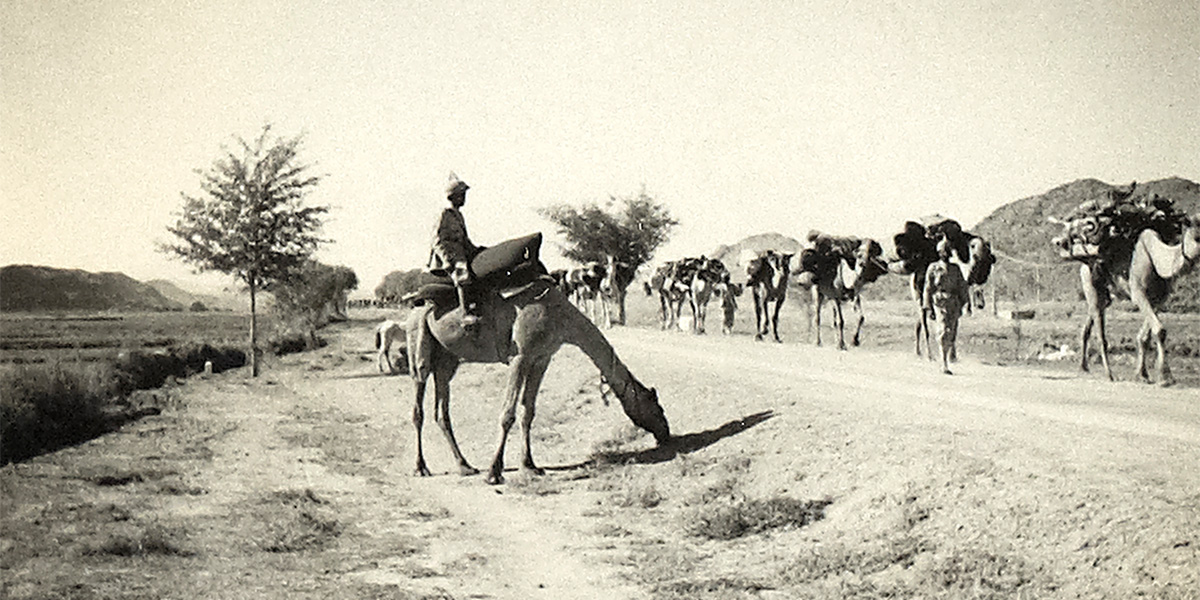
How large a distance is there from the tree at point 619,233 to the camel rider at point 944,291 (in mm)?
14252

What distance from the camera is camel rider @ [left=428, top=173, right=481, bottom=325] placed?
34.7 feet

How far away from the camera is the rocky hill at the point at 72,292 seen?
866 cm

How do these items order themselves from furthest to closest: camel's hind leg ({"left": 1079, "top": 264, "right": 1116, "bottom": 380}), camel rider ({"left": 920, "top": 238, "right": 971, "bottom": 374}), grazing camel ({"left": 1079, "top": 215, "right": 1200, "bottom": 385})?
camel rider ({"left": 920, "top": 238, "right": 971, "bottom": 374}) → camel's hind leg ({"left": 1079, "top": 264, "right": 1116, "bottom": 380}) → grazing camel ({"left": 1079, "top": 215, "right": 1200, "bottom": 385})

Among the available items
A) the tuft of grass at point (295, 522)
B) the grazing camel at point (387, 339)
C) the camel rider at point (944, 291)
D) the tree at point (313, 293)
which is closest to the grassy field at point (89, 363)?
the tree at point (313, 293)

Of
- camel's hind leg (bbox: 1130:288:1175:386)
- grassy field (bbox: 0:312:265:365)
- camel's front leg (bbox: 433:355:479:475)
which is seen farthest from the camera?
camel's front leg (bbox: 433:355:479:475)

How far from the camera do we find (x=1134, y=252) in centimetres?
1216

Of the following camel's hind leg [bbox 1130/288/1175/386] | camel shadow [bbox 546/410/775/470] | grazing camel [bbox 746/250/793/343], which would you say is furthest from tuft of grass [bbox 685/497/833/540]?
grazing camel [bbox 746/250/793/343]

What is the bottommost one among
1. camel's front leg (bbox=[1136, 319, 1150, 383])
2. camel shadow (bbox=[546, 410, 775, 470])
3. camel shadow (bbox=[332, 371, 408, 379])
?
camel shadow (bbox=[546, 410, 775, 470])

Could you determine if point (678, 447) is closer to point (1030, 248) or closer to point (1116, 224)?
point (1116, 224)

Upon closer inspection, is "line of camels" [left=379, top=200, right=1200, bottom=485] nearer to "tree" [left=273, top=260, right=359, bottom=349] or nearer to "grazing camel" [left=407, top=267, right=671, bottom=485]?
"grazing camel" [left=407, top=267, right=671, bottom=485]

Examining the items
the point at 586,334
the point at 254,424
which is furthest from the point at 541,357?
the point at 254,424

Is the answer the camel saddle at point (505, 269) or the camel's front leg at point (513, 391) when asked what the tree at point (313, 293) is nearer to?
the camel saddle at point (505, 269)

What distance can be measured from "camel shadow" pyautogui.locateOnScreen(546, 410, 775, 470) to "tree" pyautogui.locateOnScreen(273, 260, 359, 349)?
17.8ft

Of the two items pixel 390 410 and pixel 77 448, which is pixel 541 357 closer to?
pixel 390 410
